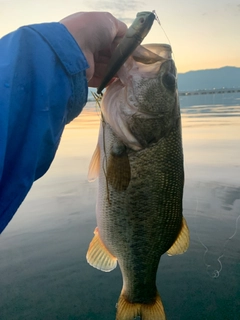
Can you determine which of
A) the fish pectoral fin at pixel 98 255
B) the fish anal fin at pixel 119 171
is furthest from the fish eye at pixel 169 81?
the fish pectoral fin at pixel 98 255

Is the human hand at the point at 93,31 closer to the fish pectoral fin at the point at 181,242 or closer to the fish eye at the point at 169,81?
the fish eye at the point at 169,81

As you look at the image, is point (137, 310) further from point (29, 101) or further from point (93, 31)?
point (93, 31)

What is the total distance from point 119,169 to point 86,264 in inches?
121

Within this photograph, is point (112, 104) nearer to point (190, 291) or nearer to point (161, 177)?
point (161, 177)

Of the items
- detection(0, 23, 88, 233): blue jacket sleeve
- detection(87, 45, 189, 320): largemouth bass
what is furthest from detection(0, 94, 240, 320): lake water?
detection(0, 23, 88, 233): blue jacket sleeve

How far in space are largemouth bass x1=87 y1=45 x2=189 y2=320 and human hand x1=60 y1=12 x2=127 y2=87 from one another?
16 cm

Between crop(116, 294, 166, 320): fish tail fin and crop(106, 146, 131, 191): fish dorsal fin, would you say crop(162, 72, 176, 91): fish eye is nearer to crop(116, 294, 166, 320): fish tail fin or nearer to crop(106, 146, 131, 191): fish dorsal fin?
crop(106, 146, 131, 191): fish dorsal fin

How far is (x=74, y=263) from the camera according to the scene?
485 cm

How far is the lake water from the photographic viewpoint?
4.15 meters

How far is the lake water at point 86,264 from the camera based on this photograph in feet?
13.6

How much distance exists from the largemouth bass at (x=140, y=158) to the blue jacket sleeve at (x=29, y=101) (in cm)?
45

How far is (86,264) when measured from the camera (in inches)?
191

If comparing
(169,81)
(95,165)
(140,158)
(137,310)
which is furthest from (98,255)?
(169,81)

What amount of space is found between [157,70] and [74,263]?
3.37 m
